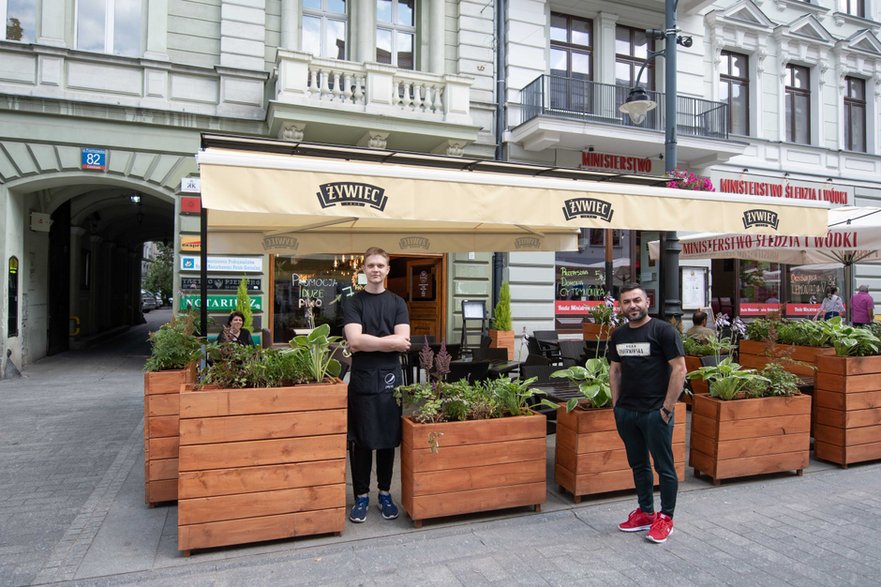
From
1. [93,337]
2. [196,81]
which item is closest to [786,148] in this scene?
[196,81]

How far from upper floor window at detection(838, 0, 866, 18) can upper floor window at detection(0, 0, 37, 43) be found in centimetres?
2104

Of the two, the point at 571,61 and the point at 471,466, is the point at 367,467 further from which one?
the point at 571,61

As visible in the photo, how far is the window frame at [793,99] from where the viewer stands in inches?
650

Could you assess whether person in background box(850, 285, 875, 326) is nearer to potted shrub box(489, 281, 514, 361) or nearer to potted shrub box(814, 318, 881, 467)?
potted shrub box(489, 281, 514, 361)

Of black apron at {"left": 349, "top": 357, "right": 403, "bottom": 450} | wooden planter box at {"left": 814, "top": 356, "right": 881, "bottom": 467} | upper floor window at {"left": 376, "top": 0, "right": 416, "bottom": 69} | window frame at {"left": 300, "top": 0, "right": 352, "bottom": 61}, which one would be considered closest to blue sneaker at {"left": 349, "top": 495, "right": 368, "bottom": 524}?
black apron at {"left": 349, "top": 357, "right": 403, "bottom": 450}

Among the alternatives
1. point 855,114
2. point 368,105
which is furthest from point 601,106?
point 855,114

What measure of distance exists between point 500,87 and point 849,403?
1018 centimetres

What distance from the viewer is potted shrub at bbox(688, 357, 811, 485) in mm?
4566

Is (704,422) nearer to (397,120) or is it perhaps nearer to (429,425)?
(429,425)

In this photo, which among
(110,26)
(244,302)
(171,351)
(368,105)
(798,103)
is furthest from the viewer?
(798,103)

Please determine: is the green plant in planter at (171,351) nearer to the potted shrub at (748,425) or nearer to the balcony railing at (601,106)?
the potted shrub at (748,425)

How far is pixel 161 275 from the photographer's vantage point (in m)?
49.4

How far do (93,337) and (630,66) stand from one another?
1686 cm

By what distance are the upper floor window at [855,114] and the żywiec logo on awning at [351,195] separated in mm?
18972
